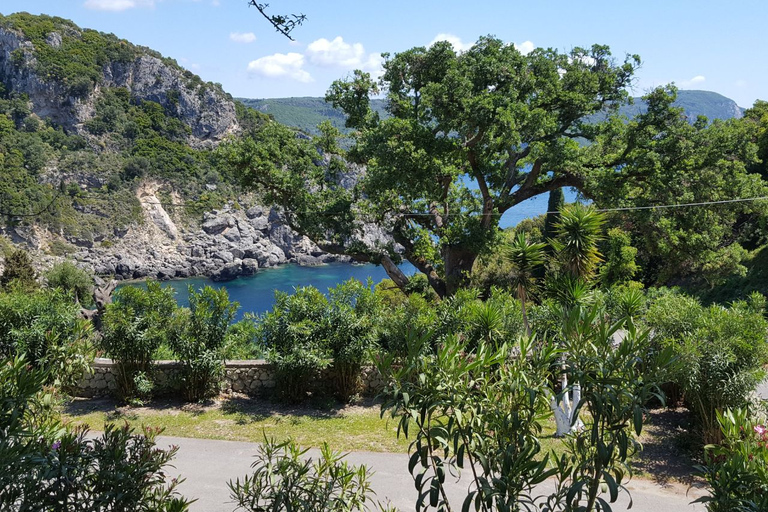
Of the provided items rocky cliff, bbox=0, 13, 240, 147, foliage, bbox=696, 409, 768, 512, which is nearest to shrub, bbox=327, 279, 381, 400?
foliage, bbox=696, 409, 768, 512

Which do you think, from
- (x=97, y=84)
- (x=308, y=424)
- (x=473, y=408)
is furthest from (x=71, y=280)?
(x=97, y=84)

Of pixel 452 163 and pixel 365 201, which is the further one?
pixel 365 201

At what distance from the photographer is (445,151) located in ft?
55.4

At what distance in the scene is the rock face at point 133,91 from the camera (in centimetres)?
6931

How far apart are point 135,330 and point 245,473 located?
3.84 metres

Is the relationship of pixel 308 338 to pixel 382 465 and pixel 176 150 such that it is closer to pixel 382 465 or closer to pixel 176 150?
pixel 382 465

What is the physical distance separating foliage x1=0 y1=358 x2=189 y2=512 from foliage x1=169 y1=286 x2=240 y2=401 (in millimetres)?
6067

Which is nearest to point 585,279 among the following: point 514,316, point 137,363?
point 514,316

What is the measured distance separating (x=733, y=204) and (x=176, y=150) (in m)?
68.0

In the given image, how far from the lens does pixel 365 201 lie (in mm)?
20031

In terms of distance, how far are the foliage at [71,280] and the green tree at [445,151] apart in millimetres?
11040

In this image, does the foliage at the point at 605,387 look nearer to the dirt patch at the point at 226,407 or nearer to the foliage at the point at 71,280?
the dirt patch at the point at 226,407

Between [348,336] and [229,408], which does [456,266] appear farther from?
[229,408]

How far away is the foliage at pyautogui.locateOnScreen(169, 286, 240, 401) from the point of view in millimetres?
10117
